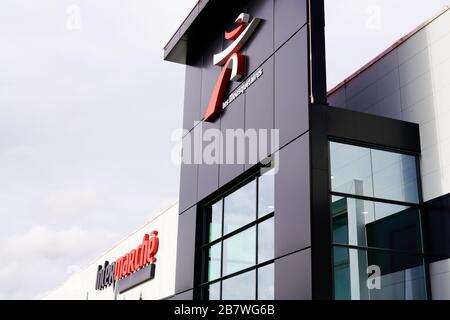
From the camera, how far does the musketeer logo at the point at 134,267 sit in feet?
86.8

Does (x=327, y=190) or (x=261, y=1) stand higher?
(x=261, y=1)

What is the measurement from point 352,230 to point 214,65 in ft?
24.3

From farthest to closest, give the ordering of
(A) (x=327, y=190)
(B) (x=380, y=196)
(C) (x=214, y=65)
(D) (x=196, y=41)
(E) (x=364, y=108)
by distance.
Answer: (D) (x=196, y=41)
(C) (x=214, y=65)
(E) (x=364, y=108)
(B) (x=380, y=196)
(A) (x=327, y=190)

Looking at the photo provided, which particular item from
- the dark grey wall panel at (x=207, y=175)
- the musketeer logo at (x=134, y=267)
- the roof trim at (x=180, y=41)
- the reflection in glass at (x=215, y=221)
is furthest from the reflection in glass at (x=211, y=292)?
the musketeer logo at (x=134, y=267)

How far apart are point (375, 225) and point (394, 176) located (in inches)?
53.2

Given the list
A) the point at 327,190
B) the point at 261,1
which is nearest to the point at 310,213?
the point at 327,190

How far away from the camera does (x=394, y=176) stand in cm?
1400

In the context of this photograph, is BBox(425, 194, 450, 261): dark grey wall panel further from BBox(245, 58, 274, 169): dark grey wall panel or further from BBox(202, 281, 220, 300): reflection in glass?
BBox(202, 281, 220, 300): reflection in glass

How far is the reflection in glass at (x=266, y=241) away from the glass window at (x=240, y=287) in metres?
0.53

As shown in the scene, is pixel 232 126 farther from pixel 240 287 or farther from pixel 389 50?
pixel 389 50

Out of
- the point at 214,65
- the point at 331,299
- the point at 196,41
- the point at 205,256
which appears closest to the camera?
the point at 331,299

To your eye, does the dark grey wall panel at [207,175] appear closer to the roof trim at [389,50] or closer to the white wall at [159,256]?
the roof trim at [389,50]

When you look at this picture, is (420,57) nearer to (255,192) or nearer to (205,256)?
(255,192)

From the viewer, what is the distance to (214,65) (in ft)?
60.1
